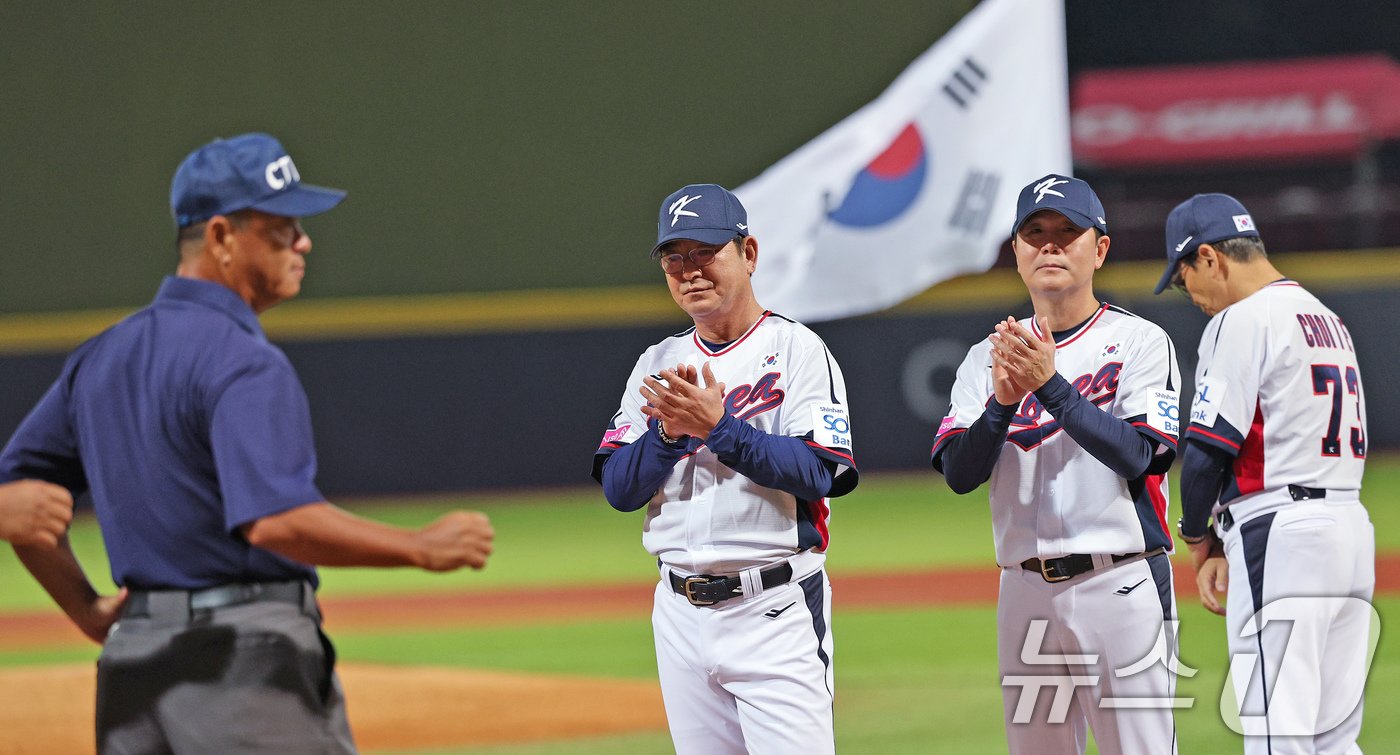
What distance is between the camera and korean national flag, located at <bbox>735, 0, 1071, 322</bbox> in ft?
21.0

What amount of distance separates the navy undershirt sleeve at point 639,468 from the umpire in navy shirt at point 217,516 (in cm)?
79

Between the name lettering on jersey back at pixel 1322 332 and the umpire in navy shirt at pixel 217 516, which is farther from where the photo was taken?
the name lettering on jersey back at pixel 1322 332

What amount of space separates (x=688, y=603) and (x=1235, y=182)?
1921 cm

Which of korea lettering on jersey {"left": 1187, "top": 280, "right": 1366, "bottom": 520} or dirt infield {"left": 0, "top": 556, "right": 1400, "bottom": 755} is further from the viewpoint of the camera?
dirt infield {"left": 0, "top": 556, "right": 1400, "bottom": 755}

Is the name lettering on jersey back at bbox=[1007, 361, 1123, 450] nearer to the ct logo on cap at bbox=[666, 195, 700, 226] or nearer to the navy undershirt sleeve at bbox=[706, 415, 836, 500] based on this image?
the navy undershirt sleeve at bbox=[706, 415, 836, 500]

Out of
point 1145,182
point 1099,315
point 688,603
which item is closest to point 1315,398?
point 1099,315

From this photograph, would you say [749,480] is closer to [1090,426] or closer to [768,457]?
[768,457]

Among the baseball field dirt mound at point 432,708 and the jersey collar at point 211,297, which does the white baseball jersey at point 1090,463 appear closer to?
the jersey collar at point 211,297

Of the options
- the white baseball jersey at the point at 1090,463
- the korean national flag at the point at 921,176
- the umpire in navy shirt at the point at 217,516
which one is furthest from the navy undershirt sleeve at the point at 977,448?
the korean national flag at the point at 921,176

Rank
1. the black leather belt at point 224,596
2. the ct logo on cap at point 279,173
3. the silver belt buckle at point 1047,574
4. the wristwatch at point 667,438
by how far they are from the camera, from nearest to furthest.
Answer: the black leather belt at point 224,596
the ct logo on cap at point 279,173
the wristwatch at point 667,438
the silver belt buckle at point 1047,574

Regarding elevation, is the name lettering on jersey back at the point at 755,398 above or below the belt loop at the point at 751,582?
above

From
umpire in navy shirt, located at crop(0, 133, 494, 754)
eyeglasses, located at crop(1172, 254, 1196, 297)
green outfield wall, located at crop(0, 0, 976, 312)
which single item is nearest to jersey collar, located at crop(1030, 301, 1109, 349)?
eyeglasses, located at crop(1172, 254, 1196, 297)

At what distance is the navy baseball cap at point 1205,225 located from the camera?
4.15 meters

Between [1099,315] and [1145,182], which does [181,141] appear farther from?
[1099,315]
